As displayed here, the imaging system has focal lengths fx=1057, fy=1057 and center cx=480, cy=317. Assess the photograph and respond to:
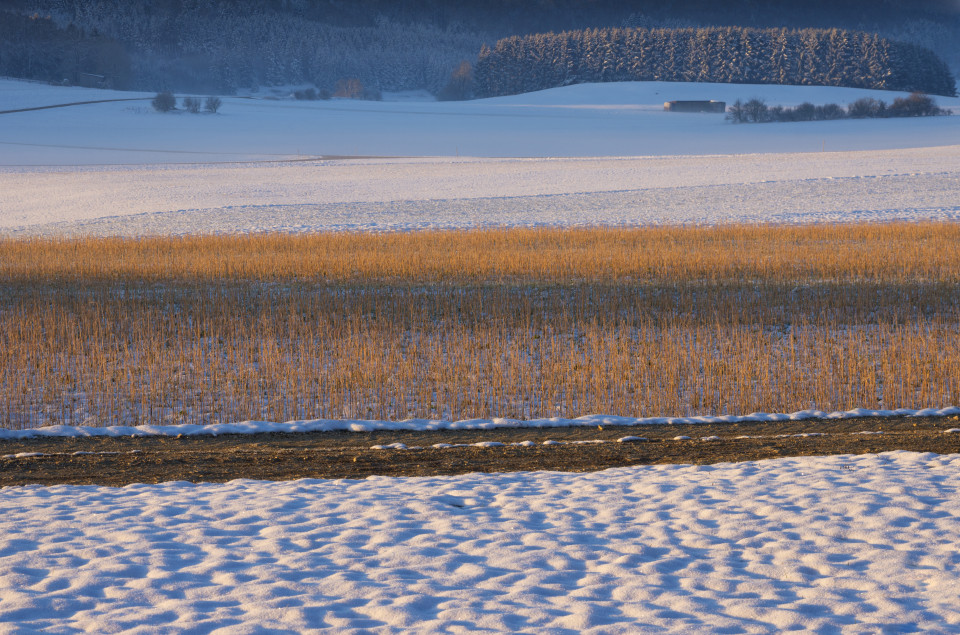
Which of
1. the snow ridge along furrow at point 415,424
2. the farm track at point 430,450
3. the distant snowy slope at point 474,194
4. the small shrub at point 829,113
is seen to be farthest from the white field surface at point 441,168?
the farm track at point 430,450

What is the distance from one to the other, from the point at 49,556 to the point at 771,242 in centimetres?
2082

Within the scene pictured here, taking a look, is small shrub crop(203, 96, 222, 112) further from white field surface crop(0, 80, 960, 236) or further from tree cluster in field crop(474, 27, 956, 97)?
tree cluster in field crop(474, 27, 956, 97)

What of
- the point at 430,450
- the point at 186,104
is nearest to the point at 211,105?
the point at 186,104

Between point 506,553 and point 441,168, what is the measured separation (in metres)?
52.6

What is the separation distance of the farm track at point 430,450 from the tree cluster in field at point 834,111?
9667cm

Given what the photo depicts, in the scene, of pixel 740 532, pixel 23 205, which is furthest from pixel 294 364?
pixel 23 205

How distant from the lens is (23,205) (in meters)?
39.5

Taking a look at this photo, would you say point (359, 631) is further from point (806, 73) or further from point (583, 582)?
point (806, 73)

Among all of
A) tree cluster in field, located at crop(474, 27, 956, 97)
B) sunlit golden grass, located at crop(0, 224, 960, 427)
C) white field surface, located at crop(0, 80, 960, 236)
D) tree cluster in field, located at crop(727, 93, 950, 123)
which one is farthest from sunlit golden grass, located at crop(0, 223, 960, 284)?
tree cluster in field, located at crop(474, 27, 956, 97)

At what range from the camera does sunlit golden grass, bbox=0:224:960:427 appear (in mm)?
10422

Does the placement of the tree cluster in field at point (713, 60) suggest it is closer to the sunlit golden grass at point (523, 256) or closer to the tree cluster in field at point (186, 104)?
the tree cluster in field at point (186, 104)

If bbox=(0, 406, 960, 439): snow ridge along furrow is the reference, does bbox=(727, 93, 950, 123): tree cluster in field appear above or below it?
above

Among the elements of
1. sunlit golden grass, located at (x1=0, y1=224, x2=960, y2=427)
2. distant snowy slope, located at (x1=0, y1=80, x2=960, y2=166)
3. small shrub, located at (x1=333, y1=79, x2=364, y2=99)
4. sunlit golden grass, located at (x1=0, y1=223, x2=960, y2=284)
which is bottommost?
sunlit golden grass, located at (x1=0, y1=224, x2=960, y2=427)

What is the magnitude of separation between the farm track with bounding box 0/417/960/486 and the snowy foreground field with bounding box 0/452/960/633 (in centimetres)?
38
